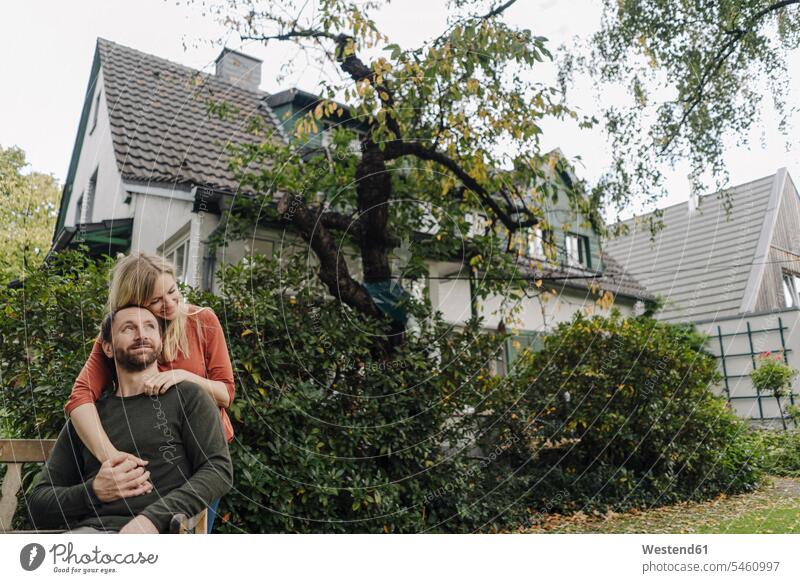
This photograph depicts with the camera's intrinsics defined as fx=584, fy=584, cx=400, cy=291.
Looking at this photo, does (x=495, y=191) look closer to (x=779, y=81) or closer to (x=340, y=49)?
(x=340, y=49)

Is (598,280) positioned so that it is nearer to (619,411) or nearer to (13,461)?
(619,411)

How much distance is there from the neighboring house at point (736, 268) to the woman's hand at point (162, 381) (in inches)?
63.7

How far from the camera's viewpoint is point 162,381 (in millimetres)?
1212

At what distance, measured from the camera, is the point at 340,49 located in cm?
209

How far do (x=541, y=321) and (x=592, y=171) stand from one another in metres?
0.78

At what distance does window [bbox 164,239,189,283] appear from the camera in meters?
1.82

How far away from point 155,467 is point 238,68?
148 cm

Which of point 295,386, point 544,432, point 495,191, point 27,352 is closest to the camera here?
point 27,352

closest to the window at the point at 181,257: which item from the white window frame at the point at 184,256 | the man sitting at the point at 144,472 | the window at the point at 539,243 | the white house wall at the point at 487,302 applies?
the white window frame at the point at 184,256

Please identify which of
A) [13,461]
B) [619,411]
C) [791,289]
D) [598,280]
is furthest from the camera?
[619,411]

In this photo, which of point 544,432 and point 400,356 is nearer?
point 400,356

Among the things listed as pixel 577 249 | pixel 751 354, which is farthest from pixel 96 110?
pixel 751 354

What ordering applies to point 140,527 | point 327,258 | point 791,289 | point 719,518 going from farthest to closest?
point 327,258 → point 791,289 → point 719,518 → point 140,527
